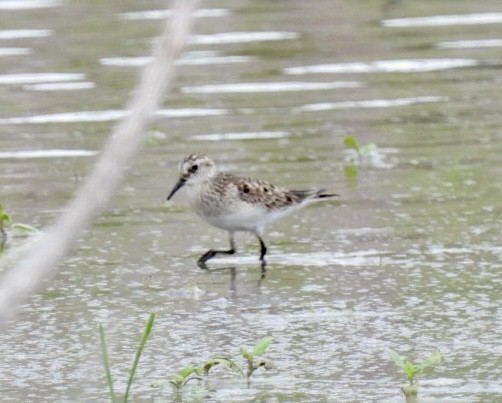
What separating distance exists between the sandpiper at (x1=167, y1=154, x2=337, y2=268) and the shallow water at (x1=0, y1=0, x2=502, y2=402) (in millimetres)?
177

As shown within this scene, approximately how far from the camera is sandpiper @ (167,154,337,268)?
312 inches

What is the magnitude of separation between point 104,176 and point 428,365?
146 inches

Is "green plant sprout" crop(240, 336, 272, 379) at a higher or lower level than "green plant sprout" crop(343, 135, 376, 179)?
higher

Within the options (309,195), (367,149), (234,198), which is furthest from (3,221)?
(367,149)

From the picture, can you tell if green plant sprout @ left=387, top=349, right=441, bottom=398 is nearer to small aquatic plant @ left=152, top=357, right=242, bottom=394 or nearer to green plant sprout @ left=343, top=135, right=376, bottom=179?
small aquatic plant @ left=152, top=357, right=242, bottom=394

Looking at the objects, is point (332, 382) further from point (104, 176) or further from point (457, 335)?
point (104, 176)

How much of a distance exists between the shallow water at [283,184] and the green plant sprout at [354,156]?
0.05m

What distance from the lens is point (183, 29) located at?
160 cm

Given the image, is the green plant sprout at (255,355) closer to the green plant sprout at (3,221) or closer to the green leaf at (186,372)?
the green leaf at (186,372)

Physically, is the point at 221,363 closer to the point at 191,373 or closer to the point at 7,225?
the point at 191,373

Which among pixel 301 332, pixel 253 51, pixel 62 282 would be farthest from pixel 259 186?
pixel 253 51

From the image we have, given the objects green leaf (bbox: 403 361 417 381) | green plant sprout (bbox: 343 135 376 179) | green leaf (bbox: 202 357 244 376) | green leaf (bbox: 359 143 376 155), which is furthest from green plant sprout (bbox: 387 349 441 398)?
green leaf (bbox: 359 143 376 155)

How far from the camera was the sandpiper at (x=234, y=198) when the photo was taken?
26.0 feet

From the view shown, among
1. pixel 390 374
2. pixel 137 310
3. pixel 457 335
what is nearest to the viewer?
pixel 390 374
